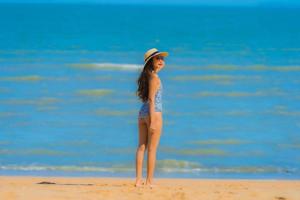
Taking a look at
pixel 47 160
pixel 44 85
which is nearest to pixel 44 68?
pixel 44 85

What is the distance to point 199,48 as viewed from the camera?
41.6m

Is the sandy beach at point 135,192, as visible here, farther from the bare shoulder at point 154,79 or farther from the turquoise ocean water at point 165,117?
the turquoise ocean water at point 165,117

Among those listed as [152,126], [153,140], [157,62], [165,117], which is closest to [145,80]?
[157,62]

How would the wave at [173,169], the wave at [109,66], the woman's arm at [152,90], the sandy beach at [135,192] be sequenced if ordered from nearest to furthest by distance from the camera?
the sandy beach at [135,192] → the woman's arm at [152,90] → the wave at [173,169] → the wave at [109,66]

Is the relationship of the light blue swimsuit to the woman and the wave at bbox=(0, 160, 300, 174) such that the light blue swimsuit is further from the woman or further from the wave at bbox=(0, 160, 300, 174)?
the wave at bbox=(0, 160, 300, 174)

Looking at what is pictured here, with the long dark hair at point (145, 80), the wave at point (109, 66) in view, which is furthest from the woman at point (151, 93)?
the wave at point (109, 66)

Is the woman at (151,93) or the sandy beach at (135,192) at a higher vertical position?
the woman at (151,93)

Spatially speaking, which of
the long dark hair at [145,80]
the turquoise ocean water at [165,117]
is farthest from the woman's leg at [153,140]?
the turquoise ocean water at [165,117]

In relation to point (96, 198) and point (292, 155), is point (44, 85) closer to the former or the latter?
point (292, 155)

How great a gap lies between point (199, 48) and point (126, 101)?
76.6 feet

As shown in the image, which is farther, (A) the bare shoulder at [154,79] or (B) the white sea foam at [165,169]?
(B) the white sea foam at [165,169]

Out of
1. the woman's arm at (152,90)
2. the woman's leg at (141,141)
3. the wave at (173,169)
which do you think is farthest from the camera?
the wave at (173,169)

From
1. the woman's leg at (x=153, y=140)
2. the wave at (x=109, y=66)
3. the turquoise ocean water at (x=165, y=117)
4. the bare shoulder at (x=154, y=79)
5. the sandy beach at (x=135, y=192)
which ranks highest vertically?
the wave at (x=109, y=66)

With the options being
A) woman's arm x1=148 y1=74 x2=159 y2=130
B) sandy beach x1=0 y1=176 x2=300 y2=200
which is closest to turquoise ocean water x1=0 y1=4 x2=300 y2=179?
sandy beach x1=0 y1=176 x2=300 y2=200
